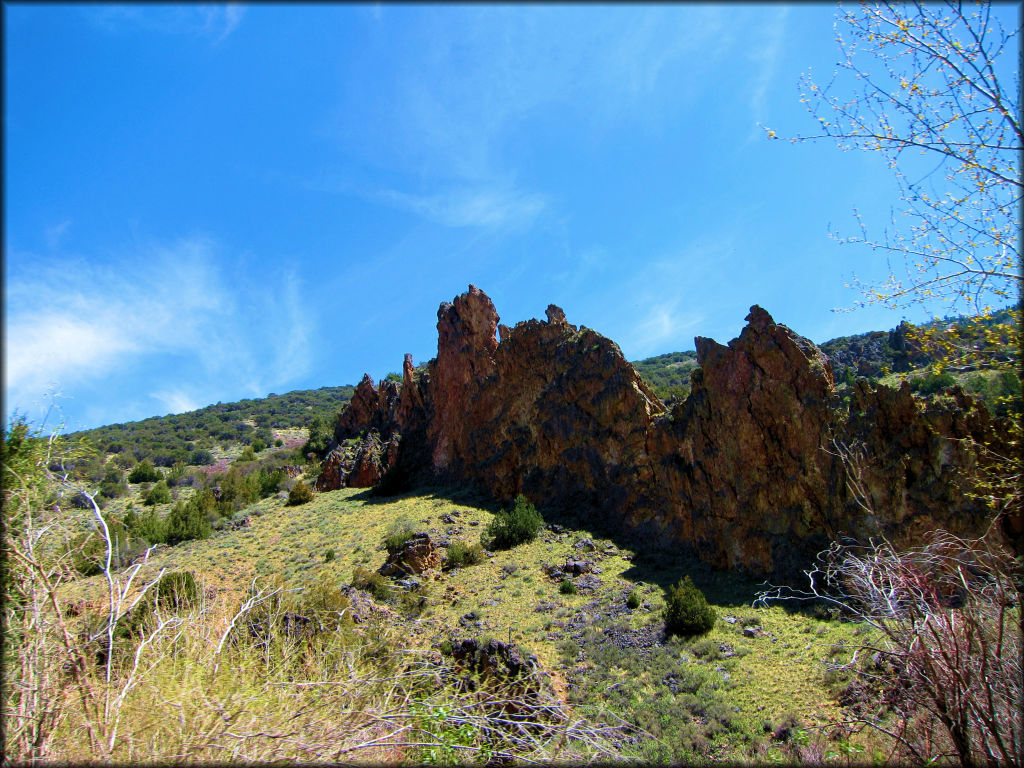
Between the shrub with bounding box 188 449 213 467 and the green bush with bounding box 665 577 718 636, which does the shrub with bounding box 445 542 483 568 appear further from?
the shrub with bounding box 188 449 213 467

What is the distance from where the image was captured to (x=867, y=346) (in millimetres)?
38531

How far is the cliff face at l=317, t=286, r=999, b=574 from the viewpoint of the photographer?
1642 cm

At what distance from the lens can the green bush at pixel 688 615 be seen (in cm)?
1569

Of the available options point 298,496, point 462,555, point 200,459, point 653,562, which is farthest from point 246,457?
point 653,562

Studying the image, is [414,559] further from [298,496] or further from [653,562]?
[298,496]

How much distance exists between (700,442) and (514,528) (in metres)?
9.03

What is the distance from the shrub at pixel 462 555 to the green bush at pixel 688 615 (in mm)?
9080

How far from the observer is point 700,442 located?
22.0 metres

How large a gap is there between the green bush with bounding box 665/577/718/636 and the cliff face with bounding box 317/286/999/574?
14.3 ft

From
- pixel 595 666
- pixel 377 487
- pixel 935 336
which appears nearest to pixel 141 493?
pixel 377 487

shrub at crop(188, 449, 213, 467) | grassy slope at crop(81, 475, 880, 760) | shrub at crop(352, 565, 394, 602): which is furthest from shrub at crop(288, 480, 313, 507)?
shrub at crop(188, 449, 213, 467)

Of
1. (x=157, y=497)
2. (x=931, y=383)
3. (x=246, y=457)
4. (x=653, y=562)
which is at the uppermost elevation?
(x=246, y=457)

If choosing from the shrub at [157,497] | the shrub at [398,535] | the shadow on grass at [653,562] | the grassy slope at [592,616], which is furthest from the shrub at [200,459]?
the shrub at [398,535]

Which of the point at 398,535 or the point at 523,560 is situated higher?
the point at 398,535
